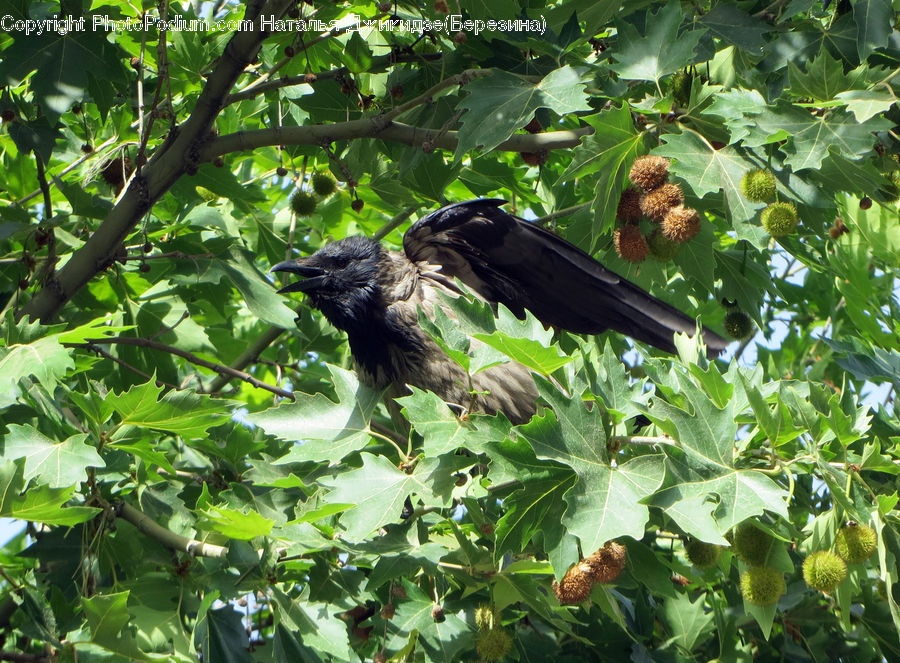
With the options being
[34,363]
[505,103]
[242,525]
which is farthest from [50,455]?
[505,103]

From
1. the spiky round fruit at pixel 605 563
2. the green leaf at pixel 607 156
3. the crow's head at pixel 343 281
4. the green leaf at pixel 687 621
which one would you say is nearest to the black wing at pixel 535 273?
the crow's head at pixel 343 281

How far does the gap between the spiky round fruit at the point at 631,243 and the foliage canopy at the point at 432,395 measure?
0.20 feet

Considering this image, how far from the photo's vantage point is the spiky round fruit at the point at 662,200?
→ 11.3ft

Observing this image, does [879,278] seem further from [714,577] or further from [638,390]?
[638,390]

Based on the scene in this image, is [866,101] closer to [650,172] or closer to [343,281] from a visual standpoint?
[650,172]

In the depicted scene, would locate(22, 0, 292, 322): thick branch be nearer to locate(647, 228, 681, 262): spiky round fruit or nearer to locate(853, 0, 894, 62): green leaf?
locate(647, 228, 681, 262): spiky round fruit

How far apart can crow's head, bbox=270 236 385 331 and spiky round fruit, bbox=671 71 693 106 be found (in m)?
1.91

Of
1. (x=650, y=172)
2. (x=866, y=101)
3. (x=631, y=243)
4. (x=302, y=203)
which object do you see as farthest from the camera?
(x=302, y=203)

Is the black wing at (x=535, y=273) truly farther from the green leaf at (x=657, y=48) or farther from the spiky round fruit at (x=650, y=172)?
the green leaf at (x=657, y=48)

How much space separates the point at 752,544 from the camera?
2.82 metres

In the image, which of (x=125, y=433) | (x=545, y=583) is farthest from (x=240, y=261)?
(x=545, y=583)

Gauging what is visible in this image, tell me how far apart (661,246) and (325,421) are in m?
1.37

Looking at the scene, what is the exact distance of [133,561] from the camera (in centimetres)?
360

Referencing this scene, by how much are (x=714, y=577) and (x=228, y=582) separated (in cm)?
249
